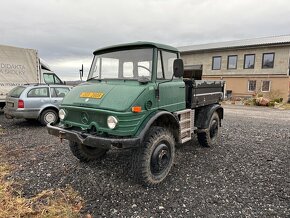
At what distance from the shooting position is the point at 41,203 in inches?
121

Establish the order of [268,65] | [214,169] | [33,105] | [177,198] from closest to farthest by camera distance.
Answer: [177,198], [214,169], [33,105], [268,65]

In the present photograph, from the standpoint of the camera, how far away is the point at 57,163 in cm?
451

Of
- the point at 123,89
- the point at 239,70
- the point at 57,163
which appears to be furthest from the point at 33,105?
the point at 239,70

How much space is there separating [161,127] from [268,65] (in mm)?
21870

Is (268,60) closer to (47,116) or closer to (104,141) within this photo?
(47,116)

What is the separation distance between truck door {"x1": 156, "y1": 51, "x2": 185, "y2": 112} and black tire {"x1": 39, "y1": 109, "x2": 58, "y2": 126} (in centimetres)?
541

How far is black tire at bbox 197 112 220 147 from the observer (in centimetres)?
544

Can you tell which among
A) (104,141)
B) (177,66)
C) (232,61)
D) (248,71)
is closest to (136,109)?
(104,141)

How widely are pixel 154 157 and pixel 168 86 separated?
54.7 inches

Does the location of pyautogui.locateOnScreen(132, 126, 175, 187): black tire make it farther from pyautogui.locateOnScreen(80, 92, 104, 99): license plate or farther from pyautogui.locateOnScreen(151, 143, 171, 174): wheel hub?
pyautogui.locateOnScreen(80, 92, 104, 99): license plate

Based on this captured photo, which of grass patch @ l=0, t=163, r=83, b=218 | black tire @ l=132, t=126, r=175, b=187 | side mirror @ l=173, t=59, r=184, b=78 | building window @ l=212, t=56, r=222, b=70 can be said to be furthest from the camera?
building window @ l=212, t=56, r=222, b=70

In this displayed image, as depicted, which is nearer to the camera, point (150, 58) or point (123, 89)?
point (123, 89)

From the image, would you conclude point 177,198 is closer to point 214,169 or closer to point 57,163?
point 214,169

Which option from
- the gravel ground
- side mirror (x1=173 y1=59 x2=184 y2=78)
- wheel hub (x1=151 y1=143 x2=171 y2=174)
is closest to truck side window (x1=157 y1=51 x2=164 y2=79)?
side mirror (x1=173 y1=59 x2=184 y2=78)
